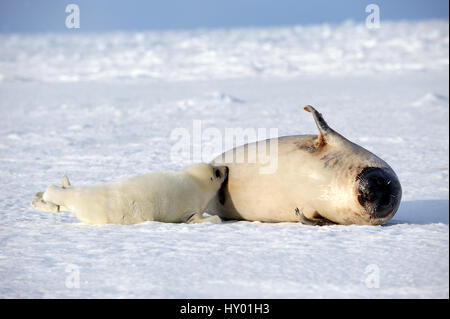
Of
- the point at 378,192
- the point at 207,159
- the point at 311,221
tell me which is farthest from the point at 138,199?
the point at 207,159

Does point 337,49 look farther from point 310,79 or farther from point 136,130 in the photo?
point 136,130

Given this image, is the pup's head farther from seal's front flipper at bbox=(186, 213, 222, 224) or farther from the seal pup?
seal's front flipper at bbox=(186, 213, 222, 224)

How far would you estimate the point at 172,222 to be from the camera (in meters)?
4.78

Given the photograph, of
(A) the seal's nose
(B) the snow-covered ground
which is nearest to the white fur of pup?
(B) the snow-covered ground

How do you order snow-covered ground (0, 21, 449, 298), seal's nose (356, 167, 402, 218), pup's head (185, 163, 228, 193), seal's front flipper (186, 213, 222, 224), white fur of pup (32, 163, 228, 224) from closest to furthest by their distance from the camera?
1. snow-covered ground (0, 21, 449, 298)
2. seal's nose (356, 167, 402, 218)
3. white fur of pup (32, 163, 228, 224)
4. seal's front flipper (186, 213, 222, 224)
5. pup's head (185, 163, 228, 193)

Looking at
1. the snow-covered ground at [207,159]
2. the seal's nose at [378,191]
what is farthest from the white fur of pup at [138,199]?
the seal's nose at [378,191]

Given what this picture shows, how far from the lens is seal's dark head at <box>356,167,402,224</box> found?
172 inches

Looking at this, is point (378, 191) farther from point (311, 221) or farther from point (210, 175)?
point (210, 175)

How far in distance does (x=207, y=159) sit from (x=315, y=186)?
2905 millimetres

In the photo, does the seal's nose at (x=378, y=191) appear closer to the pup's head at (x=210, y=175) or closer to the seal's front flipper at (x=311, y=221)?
the seal's front flipper at (x=311, y=221)

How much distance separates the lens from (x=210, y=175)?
16.0 ft

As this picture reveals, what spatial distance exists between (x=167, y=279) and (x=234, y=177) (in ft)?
5.65

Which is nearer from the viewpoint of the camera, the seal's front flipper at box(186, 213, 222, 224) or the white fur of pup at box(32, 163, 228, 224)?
the white fur of pup at box(32, 163, 228, 224)
